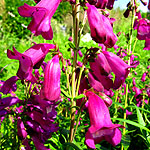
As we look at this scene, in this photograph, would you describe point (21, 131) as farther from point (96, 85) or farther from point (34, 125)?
point (96, 85)

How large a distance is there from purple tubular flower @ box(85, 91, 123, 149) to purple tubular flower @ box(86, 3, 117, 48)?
0.33 m

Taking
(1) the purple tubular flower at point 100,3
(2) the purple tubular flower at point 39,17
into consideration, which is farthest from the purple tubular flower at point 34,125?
(1) the purple tubular flower at point 100,3

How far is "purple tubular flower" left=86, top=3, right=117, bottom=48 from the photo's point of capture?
958mm

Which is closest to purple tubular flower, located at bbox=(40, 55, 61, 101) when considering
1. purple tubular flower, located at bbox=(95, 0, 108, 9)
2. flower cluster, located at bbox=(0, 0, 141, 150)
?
flower cluster, located at bbox=(0, 0, 141, 150)

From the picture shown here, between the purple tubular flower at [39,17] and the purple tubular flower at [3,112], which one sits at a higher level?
the purple tubular flower at [39,17]

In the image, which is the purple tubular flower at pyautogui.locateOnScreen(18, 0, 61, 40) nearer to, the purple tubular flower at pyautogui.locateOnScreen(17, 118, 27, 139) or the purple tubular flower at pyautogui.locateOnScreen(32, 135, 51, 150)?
the purple tubular flower at pyautogui.locateOnScreen(17, 118, 27, 139)

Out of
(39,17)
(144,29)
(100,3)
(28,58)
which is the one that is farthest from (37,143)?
(144,29)

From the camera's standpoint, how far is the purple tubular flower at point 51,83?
3.18 feet

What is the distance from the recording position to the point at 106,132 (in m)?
0.97

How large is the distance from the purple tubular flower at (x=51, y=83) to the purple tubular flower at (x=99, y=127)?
215 millimetres

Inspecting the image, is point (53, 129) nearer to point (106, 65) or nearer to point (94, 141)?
point (94, 141)

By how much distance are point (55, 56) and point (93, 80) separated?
29 centimetres

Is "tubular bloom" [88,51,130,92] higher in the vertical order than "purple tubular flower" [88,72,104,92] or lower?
higher

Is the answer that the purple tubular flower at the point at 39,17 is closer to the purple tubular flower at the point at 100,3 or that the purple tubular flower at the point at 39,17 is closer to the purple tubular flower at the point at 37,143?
the purple tubular flower at the point at 100,3
